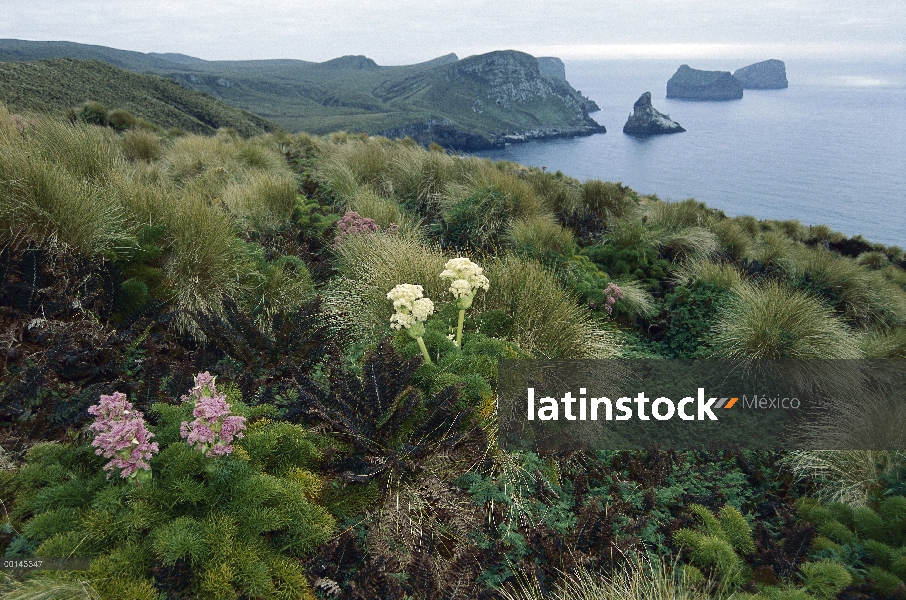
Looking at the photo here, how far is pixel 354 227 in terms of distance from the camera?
5676 millimetres

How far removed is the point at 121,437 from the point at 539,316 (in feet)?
10.8

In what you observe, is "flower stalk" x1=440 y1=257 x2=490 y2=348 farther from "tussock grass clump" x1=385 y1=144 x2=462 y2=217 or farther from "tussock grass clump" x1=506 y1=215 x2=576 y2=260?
"tussock grass clump" x1=385 y1=144 x2=462 y2=217

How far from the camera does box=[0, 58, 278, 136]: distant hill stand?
21011 millimetres

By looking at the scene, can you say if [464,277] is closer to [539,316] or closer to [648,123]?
[539,316]

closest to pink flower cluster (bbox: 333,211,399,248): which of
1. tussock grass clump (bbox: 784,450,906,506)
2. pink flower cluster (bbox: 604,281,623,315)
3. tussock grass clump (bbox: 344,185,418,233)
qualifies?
tussock grass clump (bbox: 344,185,418,233)

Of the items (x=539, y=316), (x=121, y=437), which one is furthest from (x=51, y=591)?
(x=539, y=316)

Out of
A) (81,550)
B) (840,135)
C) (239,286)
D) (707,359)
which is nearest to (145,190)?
(239,286)

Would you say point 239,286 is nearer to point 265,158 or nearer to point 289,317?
point 289,317

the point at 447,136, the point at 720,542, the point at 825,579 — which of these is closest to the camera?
the point at 825,579

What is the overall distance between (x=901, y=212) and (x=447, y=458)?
82.4 feet

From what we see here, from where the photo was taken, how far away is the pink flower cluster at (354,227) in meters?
5.64

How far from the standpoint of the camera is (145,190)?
15.8 ft

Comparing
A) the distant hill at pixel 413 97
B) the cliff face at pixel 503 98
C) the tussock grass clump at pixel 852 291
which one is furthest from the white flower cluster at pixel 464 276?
the cliff face at pixel 503 98

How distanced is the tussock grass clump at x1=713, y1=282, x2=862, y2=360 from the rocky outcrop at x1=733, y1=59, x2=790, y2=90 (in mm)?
174876
